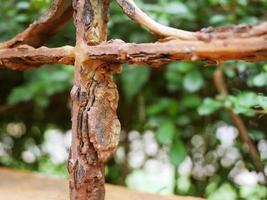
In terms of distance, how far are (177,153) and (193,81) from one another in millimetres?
198

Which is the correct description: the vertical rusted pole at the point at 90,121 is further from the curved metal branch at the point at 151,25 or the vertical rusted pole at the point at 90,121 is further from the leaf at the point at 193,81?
the leaf at the point at 193,81

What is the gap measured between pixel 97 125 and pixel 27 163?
3.96ft

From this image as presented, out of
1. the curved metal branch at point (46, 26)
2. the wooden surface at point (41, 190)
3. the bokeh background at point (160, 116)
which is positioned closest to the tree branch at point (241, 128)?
the bokeh background at point (160, 116)

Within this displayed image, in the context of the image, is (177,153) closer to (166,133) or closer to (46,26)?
(166,133)

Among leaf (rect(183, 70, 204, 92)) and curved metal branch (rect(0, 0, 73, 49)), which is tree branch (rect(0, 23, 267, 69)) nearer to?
curved metal branch (rect(0, 0, 73, 49))

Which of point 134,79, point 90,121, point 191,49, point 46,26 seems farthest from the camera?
point 134,79

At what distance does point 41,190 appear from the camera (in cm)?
95

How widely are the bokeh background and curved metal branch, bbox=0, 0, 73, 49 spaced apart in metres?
0.30

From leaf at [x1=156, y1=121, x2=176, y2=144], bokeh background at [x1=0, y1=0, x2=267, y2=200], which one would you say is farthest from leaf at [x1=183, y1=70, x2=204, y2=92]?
leaf at [x1=156, y1=121, x2=176, y2=144]

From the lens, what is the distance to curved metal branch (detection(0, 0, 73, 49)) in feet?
2.54

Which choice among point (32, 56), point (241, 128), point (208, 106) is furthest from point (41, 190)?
point (241, 128)

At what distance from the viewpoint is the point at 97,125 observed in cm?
69

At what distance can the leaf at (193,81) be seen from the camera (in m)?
1.26

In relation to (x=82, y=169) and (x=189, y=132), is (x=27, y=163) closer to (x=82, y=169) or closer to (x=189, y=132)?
(x=189, y=132)
